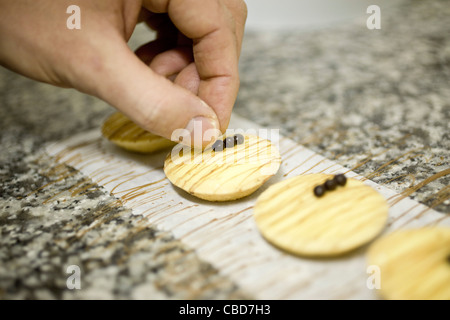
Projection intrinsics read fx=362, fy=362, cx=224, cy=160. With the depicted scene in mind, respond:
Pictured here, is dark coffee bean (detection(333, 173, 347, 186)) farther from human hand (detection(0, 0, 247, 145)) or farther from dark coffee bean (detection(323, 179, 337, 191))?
human hand (detection(0, 0, 247, 145))

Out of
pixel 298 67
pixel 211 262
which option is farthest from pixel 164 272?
pixel 298 67

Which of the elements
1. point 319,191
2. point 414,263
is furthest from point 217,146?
point 414,263

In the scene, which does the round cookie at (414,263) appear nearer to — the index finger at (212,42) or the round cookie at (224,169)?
the round cookie at (224,169)

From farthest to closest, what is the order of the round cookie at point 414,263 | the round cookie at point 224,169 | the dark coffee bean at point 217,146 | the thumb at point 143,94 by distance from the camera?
1. the dark coffee bean at point 217,146
2. the round cookie at point 224,169
3. the thumb at point 143,94
4. the round cookie at point 414,263

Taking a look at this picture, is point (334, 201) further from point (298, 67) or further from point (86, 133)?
point (298, 67)

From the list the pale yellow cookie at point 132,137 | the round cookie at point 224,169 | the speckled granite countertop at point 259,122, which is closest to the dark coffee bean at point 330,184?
the round cookie at point 224,169

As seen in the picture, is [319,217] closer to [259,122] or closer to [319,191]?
[319,191]
